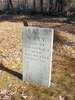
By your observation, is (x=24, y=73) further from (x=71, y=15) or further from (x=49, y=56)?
(x=71, y=15)

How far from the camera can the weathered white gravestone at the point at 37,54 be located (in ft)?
19.9

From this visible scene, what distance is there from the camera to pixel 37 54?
6.32 meters

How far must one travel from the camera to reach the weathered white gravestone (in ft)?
19.9

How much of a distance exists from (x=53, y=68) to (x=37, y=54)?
1.77 m

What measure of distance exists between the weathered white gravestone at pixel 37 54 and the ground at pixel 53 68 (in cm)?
25

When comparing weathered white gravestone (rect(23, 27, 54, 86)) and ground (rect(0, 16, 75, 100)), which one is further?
ground (rect(0, 16, 75, 100))

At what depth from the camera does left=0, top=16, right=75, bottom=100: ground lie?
6336mm

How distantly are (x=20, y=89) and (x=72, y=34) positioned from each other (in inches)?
250

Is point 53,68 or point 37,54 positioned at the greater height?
point 37,54

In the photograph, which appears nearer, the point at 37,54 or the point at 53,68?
the point at 37,54

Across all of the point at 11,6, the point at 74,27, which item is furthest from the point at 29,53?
the point at 11,6

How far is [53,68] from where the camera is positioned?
7.96m

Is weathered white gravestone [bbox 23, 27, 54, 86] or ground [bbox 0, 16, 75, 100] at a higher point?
weathered white gravestone [bbox 23, 27, 54, 86]

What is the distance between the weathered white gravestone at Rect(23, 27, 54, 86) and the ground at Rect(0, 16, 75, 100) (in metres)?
0.25
